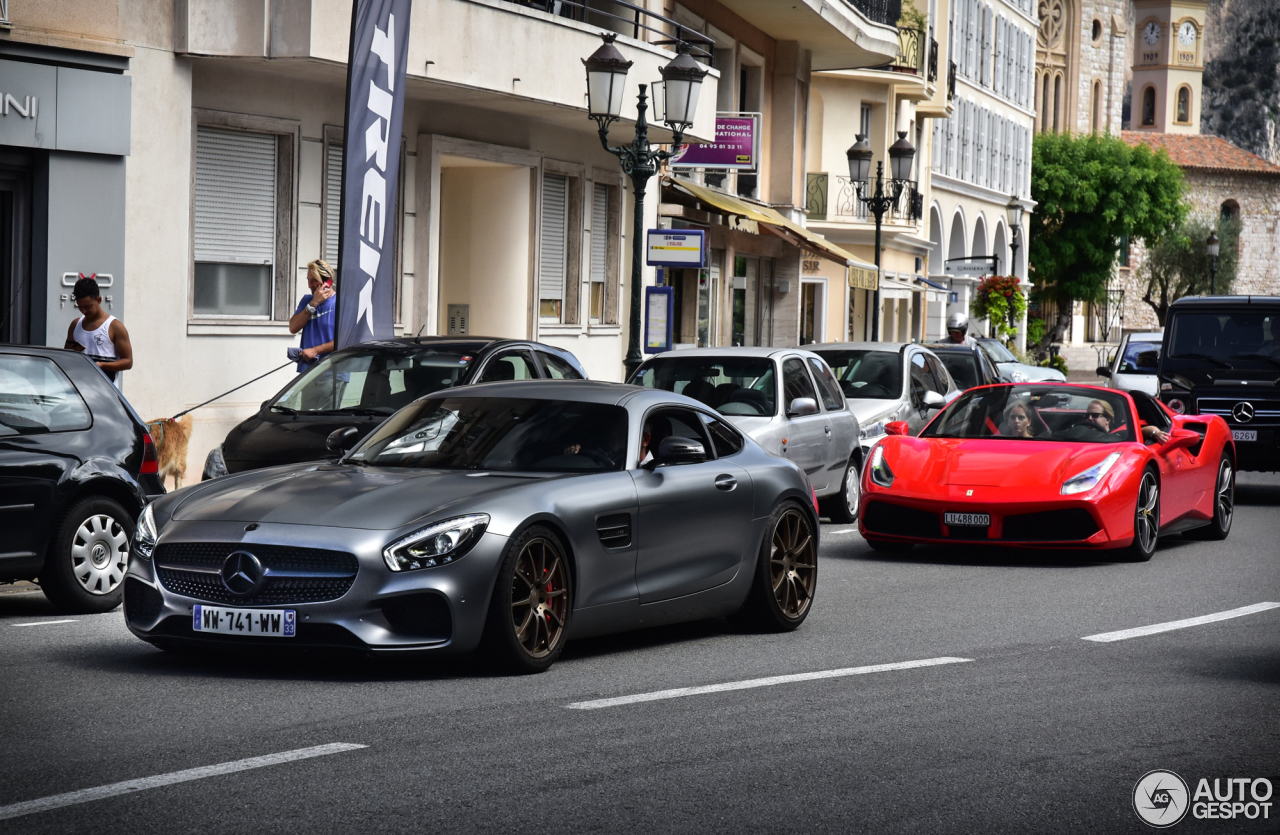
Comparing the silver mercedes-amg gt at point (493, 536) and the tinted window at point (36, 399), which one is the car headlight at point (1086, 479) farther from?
the tinted window at point (36, 399)

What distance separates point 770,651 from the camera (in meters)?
9.12

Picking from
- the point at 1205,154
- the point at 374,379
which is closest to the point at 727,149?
the point at 374,379

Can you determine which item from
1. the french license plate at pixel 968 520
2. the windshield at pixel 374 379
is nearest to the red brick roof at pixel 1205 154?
the french license plate at pixel 968 520

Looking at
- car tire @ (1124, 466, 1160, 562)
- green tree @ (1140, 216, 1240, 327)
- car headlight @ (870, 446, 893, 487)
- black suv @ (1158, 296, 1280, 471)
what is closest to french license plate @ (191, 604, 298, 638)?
car headlight @ (870, 446, 893, 487)

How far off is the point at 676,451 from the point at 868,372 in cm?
1094

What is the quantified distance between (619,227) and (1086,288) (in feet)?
182

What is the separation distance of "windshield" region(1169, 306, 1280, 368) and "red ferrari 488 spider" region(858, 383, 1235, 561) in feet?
18.3

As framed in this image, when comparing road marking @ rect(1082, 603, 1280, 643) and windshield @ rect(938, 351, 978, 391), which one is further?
windshield @ rect(938, 351, 978, 391)

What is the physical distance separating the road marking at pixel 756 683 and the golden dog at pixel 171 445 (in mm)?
9638

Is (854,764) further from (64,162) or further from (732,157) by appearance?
(732,157)

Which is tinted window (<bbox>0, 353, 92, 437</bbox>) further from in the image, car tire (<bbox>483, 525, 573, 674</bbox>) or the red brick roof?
the red brick roof

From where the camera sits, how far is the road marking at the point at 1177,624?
32.0ft

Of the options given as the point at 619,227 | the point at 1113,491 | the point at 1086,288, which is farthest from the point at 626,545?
the point at 1086,288

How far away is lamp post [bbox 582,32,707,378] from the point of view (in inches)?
741
